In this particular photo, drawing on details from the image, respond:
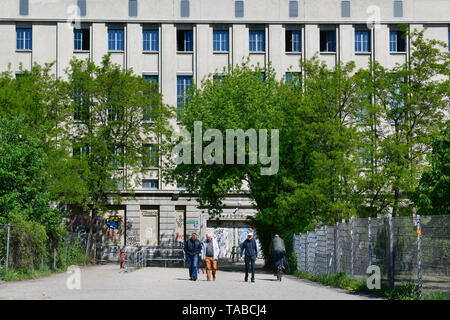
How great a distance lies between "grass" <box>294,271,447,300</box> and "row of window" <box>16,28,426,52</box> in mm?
28264

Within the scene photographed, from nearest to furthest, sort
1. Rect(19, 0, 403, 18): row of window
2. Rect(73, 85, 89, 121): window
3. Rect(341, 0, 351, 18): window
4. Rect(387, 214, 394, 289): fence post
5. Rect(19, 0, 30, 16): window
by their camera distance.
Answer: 1. Rect(387, 214, 394, 289): fence post
2. Rect(73, 85, 89, 121): window
3. Rect(19, 0, 30, 16): window
4. Rect(19, 0, 403, 18): row of window
5. Rect(341, 0, 351, 18): window

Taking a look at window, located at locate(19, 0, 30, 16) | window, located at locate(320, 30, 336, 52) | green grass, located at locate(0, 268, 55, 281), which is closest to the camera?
green grass, located at locate(0, 268, 55, 281)

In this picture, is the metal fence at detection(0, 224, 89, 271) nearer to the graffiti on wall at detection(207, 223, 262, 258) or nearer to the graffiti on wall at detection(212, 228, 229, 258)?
the graffiti on wall at detection(207, 223, 262, 258)

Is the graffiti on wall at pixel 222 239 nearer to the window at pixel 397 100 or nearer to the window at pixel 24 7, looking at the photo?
the window at pixel 24 7

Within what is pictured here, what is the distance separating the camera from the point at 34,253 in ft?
89.5

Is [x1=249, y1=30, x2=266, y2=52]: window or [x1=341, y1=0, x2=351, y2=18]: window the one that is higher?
[x1=341, y1=0, x2=351, y2=18]: window

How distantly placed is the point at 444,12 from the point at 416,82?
73.2ft

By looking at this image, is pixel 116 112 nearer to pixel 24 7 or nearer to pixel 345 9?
pixel 24 7

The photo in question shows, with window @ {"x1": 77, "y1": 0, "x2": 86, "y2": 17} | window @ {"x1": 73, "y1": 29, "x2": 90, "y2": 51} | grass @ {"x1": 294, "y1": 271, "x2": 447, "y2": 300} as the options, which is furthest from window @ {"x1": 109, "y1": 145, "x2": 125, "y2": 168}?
grass @ {"x1": 294, "y1": 271, "x2": 447, "y2": 300}

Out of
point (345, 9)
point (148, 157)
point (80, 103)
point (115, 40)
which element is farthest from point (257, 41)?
point (80, 103)

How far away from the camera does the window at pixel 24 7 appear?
5181 cm

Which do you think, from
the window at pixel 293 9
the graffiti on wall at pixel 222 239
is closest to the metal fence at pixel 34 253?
the graffiti on wall at pixel 222 239

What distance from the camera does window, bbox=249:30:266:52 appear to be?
53.0 m

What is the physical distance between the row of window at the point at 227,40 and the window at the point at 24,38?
3308 mm
